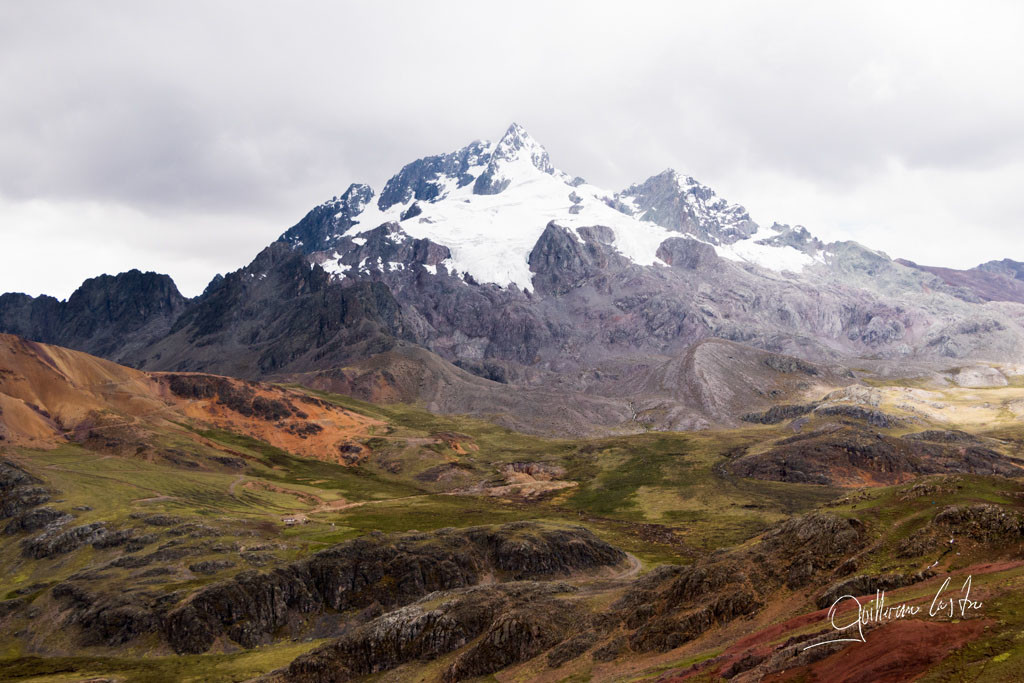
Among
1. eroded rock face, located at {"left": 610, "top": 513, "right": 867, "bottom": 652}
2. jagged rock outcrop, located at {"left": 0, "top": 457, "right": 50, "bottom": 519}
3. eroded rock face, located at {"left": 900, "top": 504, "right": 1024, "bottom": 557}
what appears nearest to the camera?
eroded rock face, located at {"left": 900, "top": 504, "right": 1024, "bottom": 557}

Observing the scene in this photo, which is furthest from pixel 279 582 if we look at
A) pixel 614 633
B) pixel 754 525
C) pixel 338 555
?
pixel 754 525

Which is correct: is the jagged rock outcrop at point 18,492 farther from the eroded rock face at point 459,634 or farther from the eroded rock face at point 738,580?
the eroded rock face at point 738,580

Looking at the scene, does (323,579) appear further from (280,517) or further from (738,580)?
(738,580)

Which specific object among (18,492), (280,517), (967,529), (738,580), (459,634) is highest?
(18,492)

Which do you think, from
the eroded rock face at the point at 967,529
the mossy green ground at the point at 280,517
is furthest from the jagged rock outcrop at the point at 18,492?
the eroded rock face at the point at 967,529

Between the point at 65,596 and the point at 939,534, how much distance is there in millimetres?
128055

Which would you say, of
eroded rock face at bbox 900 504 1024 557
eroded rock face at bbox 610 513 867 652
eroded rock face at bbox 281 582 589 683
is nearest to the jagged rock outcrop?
eroded rock face at bbox 281 582 589 683

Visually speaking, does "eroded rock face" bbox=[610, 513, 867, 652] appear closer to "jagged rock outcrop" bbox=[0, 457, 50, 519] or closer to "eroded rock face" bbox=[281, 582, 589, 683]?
"eroded rock face" bbox=[281, 582, 589, 683]

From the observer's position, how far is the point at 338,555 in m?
116

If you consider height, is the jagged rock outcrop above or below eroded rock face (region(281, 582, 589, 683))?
above

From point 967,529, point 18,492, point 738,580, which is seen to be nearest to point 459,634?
point 738,580

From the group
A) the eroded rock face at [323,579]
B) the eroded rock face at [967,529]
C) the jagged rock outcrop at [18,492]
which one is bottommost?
the eroded rock face at [323,579]

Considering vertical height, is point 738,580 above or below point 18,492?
below

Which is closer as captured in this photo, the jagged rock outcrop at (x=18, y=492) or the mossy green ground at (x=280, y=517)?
the mossy green ground at (x=280, y=517)
